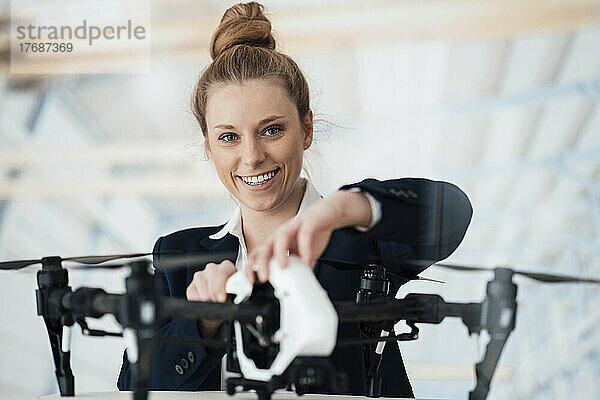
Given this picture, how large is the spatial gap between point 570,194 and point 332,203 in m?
0.28

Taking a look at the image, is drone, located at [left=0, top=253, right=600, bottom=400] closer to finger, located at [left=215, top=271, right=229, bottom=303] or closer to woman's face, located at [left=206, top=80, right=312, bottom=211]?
finger, located at [left=215, top=271, right=229, bottom=303]

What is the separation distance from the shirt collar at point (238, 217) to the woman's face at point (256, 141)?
16 mm

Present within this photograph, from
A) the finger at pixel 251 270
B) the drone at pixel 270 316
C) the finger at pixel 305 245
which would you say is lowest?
the drone at pixel 270 316

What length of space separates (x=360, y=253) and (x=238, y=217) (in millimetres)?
110

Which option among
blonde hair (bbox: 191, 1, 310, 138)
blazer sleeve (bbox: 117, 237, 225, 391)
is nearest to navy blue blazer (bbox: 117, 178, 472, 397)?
blazer sleeve (bbox: 117, 237, 225, 391)

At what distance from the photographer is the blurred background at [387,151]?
22.5 inches

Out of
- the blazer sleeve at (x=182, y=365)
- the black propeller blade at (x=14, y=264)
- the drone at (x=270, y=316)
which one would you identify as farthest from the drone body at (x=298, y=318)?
the black propeller blade at (x=14, y=264)

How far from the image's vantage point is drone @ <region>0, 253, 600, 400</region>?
314mm

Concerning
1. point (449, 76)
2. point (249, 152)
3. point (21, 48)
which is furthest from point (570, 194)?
point (21, 48)

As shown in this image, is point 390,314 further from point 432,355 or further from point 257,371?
point 432,355

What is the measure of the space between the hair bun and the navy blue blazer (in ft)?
0.51

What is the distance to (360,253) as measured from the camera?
570 mm

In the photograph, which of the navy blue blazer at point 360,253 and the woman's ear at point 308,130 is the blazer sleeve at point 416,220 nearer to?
the navy blue blazer at point 360,253

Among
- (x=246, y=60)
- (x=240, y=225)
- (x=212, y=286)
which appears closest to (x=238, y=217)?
(x=240, y=225)
